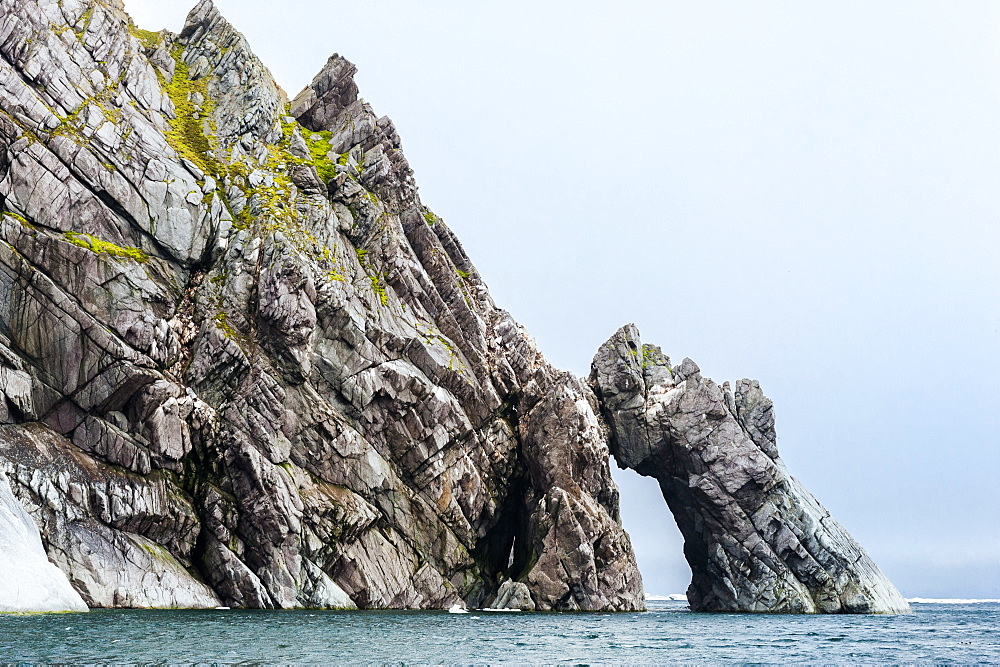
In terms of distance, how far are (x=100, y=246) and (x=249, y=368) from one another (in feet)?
58.1

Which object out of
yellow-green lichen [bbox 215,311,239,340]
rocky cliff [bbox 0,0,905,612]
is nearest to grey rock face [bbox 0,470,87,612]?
rocky cliff [bbox 0,0,905,612]

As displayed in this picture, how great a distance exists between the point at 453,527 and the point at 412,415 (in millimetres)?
13079

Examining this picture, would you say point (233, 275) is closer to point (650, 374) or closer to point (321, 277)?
point (321, 277)

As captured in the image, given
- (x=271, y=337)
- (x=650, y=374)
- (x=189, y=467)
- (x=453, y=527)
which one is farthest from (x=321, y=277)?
(x=650, y=374)

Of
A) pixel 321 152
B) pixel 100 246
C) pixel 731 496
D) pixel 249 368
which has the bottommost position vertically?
pixel 731 496

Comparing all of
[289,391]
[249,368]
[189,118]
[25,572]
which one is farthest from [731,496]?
[189,118]

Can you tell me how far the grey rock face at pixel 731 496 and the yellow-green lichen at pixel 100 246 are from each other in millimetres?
63414

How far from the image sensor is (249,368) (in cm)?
8094

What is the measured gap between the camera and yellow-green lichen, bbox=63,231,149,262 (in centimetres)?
7600

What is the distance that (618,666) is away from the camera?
3947cm

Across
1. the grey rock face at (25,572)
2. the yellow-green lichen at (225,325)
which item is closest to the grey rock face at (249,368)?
the yellow-green lichen at (225,325)

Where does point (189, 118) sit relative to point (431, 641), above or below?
above

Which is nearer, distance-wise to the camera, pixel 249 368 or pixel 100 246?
pixel 100 246

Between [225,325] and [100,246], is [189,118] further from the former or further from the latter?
[225,325]
